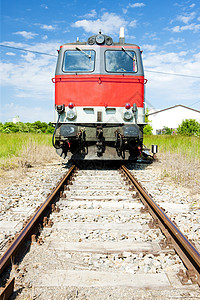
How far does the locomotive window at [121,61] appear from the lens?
7441 millimetres

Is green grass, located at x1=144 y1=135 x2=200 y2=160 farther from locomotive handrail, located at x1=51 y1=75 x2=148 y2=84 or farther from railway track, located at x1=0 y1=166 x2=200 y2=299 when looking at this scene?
railway track, located at x1=0 y1=166 x2=200 y2=299

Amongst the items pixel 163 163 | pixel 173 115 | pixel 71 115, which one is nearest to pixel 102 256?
pixel 71 115

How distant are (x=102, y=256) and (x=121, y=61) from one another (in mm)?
5966

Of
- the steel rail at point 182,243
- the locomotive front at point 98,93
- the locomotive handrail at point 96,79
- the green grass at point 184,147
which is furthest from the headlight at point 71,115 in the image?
the steel rail at point 182,243

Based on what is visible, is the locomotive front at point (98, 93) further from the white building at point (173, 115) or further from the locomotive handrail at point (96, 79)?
the white building at point (173, 115)

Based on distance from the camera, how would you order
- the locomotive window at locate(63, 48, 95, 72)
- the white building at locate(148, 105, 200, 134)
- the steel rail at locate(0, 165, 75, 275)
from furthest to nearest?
the white building at locate(148, 105, 200, 134), the locomotive window at locate(63, 48, 95, 72), the steel rail at locate(0, 165, 75, 275)

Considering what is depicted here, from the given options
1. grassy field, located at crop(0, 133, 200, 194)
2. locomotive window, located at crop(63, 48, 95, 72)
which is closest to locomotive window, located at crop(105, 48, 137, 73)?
locomotive window, located at crop(63, 48, 95, 72)

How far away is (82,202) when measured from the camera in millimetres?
4426

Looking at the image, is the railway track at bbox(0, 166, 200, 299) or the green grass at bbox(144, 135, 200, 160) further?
the green grass at bbox(144, 135, 200, 160)

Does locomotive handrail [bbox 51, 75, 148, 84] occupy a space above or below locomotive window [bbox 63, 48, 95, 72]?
below

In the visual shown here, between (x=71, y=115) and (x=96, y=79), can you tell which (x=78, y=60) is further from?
(x=71, y=115)

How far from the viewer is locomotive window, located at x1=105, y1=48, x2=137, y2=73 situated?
7.44m

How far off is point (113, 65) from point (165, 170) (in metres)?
3.13

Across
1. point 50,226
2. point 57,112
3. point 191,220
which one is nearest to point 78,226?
point 50,226
